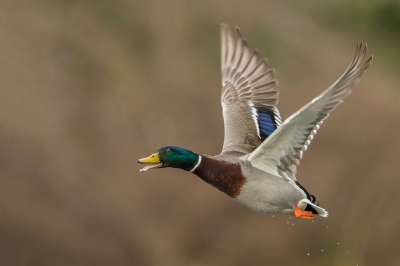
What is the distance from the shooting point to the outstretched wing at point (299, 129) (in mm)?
3043

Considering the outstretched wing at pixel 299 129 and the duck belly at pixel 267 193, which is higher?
the outstretched wing at pixel 299 129

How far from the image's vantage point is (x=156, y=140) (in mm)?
6195

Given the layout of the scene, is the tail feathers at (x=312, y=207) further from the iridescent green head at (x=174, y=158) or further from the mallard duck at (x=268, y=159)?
the iridescent green head at (x=174, y=158)

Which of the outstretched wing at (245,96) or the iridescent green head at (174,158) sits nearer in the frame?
the iridescent green head at (174,158)

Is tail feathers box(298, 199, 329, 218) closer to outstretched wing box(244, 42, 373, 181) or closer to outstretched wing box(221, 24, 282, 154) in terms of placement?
outstretched wing box(244, 42, 373, 181)

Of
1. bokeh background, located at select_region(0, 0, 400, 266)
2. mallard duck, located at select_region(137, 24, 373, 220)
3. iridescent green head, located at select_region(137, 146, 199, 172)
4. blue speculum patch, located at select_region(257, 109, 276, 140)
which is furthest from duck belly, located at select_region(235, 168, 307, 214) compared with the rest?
bokeh background, located at select_region(0, 0, 400, 266)

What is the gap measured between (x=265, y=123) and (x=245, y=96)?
1.08 feet

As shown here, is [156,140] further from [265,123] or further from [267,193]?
[267,193]

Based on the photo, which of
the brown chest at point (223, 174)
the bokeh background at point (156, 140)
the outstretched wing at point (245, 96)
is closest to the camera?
the brown chest at point (223, 174)

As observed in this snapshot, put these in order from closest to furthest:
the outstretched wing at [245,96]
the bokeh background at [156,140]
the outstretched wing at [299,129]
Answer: the outstretched wing at [299,129]
the outstretched wing at [245,96]
the bokeh background at [156,140]

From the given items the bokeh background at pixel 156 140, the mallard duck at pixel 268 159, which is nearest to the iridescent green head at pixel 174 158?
the mallard duck at pixel 268 159

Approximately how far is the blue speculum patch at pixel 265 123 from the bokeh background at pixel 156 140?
1785 mm

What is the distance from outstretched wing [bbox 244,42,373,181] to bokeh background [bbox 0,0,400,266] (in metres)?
2.41

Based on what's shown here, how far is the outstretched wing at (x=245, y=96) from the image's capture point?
397 centimetres
